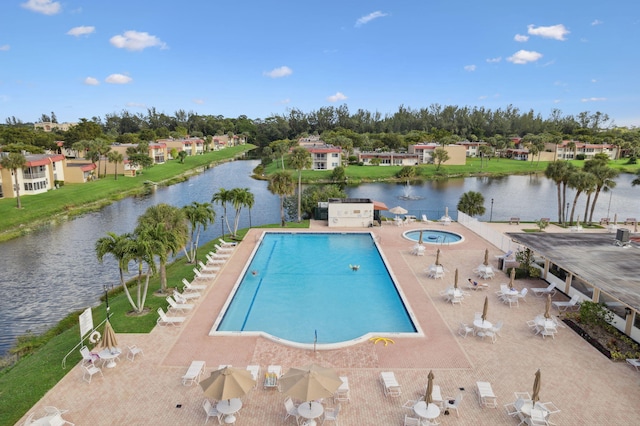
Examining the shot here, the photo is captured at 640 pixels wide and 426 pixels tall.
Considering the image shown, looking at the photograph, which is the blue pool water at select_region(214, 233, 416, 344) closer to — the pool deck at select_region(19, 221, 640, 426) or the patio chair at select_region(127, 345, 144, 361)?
the pool deck at select_region(19, 221, 640, 426)

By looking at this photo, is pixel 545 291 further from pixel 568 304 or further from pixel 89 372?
pixel 89 372

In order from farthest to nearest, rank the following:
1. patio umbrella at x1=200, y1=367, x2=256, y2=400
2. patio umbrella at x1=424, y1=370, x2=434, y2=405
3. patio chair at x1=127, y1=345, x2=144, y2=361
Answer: patio chair at x1=127, y1=345, x2=144, y2=361, patio umbrella at x1=424, y1=370, x2=434, y2=405, patio umbrella at x1=200, y1=367, x2=256, y2=400

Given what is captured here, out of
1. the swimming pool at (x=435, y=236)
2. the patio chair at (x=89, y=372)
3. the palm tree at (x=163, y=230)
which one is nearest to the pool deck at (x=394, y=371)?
the patio chair at (x=89, y=372)

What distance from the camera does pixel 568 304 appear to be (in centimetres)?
1866

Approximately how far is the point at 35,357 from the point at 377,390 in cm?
1350

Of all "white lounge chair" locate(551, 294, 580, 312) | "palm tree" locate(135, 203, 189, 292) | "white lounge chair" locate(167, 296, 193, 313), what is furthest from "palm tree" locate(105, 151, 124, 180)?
"white lounge chair" locate(551, 294, 580, 312)

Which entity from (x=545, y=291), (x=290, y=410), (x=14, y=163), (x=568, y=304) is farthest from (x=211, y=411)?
(x=14, y=163)

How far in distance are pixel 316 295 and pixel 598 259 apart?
1434cm

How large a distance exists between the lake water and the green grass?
2.60 meters

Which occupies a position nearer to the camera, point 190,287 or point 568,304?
point 568,304

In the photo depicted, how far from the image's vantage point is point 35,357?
1594cm

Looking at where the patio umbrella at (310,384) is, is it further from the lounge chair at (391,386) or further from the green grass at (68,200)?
the green grass at (68,200)

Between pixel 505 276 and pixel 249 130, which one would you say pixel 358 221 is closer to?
pixel 505 276

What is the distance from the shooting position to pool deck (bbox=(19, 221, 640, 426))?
11.9 m
